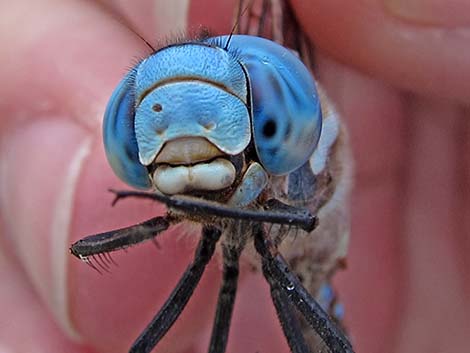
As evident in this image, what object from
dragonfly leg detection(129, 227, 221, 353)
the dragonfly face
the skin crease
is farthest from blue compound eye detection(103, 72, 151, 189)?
the skin crease

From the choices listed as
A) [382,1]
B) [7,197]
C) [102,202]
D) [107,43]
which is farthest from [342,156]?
[7,197]

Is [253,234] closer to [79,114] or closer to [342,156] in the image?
[342,156]

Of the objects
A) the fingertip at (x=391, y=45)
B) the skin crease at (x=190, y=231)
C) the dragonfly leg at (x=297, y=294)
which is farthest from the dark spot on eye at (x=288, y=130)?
the fingertip at (x=391, y=45)

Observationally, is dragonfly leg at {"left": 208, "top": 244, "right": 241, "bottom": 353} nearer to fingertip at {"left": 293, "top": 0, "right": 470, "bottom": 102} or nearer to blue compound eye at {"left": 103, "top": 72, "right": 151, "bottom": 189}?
blue compound eye at {"left": 103, "top": 72, "right": 151, "bottom": 189}

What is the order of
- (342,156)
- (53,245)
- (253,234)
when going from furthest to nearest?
(53,245), (342,156), (253,234)

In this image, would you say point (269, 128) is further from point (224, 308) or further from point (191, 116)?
point (224, 308)

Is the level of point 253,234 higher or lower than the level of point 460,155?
higher

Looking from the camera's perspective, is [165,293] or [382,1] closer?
[382,1]

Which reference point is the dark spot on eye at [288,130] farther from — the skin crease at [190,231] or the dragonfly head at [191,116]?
the skin crease at [190,231]

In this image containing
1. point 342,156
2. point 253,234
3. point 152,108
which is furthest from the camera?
point 342,156
